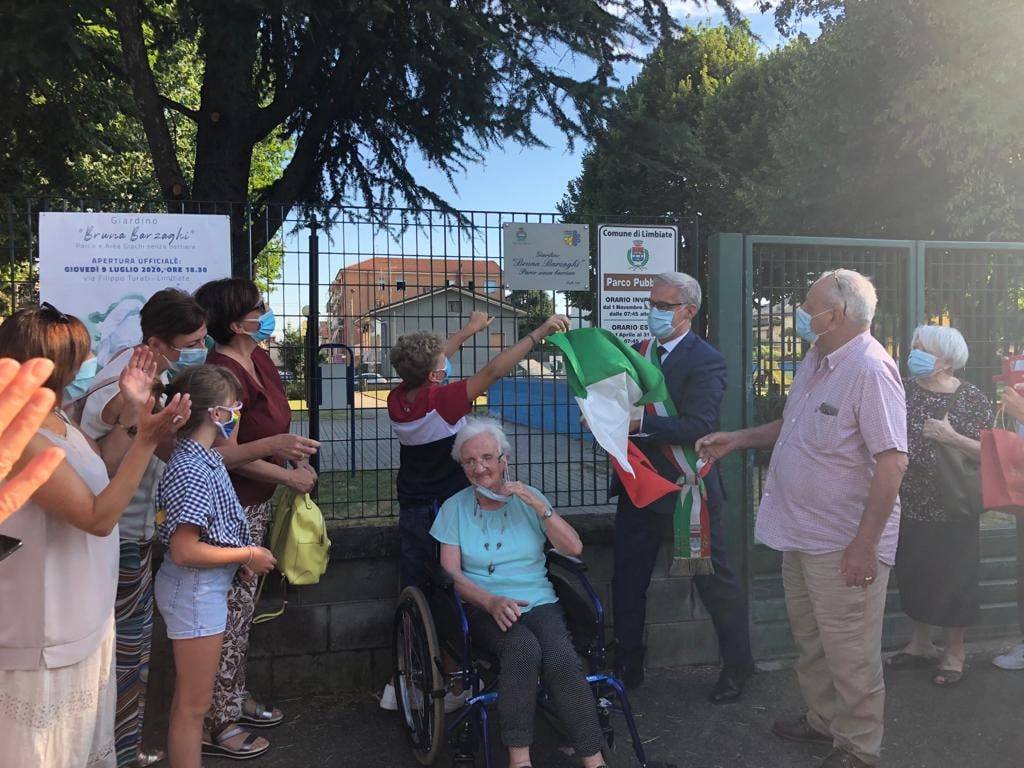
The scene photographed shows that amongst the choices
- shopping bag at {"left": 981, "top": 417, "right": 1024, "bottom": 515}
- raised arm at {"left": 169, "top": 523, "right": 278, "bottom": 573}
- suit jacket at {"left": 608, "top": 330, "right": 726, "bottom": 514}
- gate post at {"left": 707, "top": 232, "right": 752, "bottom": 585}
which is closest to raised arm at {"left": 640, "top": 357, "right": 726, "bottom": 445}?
suit jacket at {"left": 608, "top": 330, "right": 726, "bottom": 514}

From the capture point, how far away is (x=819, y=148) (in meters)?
13.5

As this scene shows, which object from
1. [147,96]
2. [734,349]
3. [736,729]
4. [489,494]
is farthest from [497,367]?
[147,96]

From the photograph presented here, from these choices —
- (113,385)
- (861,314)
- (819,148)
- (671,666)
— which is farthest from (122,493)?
(819,148)

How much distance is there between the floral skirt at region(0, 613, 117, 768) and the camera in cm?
198

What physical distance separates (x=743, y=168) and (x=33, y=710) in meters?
18.4

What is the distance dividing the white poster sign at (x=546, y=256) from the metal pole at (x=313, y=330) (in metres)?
1.06

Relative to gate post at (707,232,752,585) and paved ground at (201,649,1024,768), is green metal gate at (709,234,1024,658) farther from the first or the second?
paved ground at (201,649,1024,768)

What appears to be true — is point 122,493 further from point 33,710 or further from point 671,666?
point 671,666

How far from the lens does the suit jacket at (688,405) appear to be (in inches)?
149

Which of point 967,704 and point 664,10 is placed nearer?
point 967,704

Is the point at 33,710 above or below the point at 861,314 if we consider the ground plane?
below

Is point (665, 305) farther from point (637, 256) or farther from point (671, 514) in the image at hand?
point (671, 514)

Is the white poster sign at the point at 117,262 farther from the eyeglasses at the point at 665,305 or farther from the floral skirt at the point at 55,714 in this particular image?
the eyeglasses at the point at 665,305

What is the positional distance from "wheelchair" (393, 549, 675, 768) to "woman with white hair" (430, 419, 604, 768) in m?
0.08
